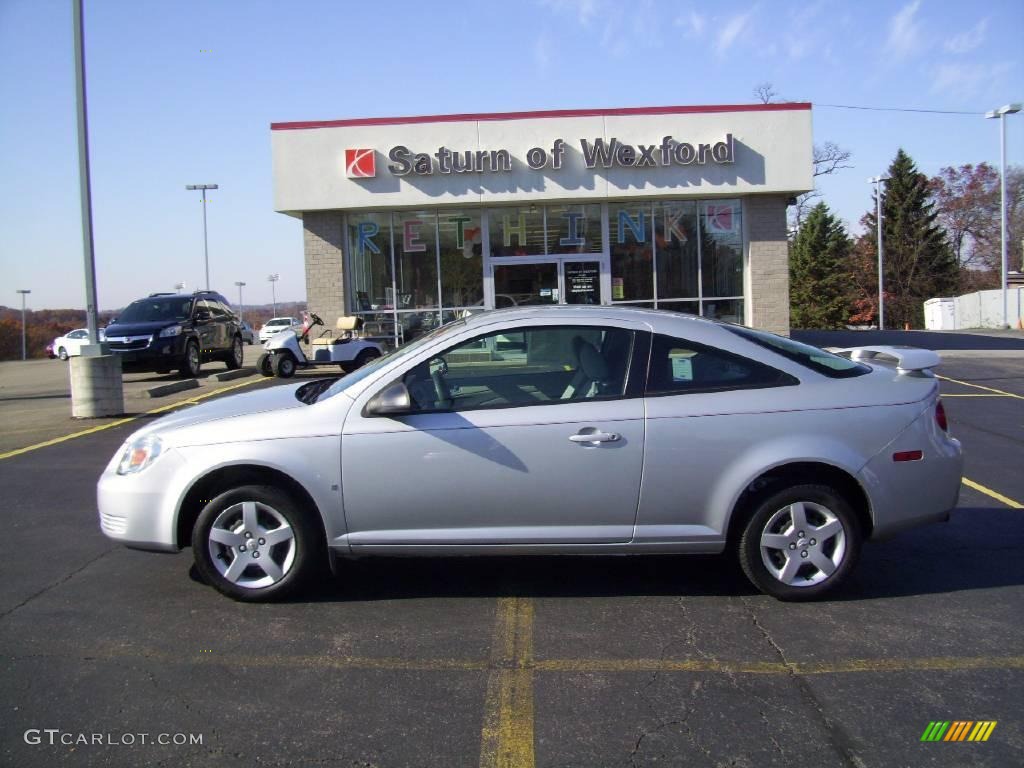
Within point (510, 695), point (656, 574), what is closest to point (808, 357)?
point (656, 574)

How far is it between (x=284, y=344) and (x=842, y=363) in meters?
13.4

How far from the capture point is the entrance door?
19.1m

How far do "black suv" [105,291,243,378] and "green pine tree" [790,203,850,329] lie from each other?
42027mm

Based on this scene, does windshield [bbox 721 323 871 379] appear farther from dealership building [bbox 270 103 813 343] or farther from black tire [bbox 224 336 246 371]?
black tire [bbox 224 336 246 371]

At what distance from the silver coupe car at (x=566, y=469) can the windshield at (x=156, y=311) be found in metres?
15.1

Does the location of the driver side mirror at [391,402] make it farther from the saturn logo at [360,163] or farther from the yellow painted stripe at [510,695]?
the saturn logo at [360,163]

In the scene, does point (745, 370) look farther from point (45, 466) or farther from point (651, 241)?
point (651, 241)

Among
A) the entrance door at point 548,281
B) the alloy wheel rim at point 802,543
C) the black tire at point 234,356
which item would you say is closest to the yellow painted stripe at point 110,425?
the black tire at point 234,356

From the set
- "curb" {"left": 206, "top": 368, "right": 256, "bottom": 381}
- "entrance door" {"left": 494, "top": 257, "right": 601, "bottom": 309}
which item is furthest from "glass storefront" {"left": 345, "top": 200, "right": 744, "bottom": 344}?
"curb" {"left": 206, "top": 368, "right": 256, "bottom": 381}

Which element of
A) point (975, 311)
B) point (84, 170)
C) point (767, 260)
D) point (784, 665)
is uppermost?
point (84, 170)

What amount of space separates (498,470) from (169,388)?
40.5 ft

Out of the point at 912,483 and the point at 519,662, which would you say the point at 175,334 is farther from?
the point at 912,483

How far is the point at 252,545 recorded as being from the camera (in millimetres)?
4559

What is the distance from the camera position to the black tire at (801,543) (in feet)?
14.9
